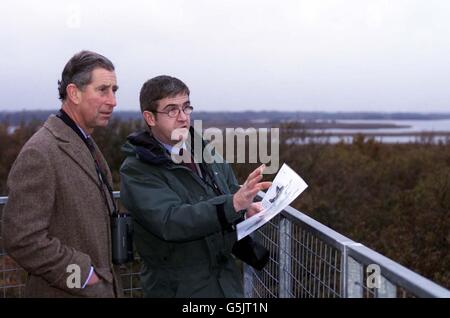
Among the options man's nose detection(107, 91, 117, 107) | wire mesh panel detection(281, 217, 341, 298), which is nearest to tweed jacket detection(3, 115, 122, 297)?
man's nose detection(107, 91, 117, 107)

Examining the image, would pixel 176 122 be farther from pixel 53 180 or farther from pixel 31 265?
pixel 31 265

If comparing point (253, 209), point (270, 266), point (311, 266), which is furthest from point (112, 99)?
point (270, 266)

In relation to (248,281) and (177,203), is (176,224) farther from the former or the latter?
(248,281)

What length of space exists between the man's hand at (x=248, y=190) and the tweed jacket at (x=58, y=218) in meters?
0.58

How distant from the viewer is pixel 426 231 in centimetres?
1000

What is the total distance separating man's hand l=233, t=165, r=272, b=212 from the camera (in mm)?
2667

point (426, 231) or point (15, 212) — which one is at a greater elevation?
point (15, 212)

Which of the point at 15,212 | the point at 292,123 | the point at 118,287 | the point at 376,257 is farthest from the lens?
the point at 292,123

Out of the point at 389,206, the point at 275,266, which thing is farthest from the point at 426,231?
the point at 275,266

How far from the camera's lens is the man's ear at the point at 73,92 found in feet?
8.94

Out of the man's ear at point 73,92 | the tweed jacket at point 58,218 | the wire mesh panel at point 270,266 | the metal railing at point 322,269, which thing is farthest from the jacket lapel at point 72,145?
the wire mesh panel at point 270,266

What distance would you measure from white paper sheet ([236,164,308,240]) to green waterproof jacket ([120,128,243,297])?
10cm

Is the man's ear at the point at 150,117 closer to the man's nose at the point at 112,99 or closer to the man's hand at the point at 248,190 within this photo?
the man's nose at the point at 112,99
